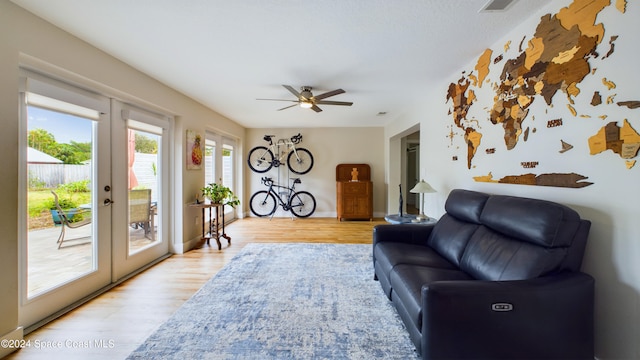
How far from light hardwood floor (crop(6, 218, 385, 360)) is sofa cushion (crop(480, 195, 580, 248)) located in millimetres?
2791

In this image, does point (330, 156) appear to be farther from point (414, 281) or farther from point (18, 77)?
point (18, 77)

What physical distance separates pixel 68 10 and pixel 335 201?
5.53 meters

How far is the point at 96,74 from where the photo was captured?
2.28m

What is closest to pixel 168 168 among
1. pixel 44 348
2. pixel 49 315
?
pixel 49 315

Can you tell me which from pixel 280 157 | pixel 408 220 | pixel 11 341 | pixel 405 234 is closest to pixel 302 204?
pixel 280 157

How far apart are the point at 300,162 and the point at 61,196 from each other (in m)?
4.61

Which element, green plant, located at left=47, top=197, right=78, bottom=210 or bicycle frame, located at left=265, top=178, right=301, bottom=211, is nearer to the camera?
green plant, located at left=47, top=197, right=78, bottom=210

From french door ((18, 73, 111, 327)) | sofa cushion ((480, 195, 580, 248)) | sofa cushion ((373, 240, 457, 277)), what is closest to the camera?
sofa cushion ((480, 195, 580, 248))

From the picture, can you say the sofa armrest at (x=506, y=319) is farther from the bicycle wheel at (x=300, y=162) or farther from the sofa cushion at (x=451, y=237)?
the bicycle wheel at (x=300, y=162)

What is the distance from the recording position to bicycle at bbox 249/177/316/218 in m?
6.29

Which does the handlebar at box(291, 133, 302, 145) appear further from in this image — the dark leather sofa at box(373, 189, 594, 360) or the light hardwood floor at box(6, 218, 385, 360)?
Answer: the dark leather sofa at box(373, 189, 594, 360)

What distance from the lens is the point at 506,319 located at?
1245 millimetres

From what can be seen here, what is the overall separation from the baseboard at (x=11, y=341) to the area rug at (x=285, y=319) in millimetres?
873

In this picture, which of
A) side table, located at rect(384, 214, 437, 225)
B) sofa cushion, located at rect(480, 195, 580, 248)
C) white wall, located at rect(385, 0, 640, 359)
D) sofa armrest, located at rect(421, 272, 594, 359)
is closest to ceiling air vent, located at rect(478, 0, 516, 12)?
white wall, located at rect(385, 0, 640, 359)
